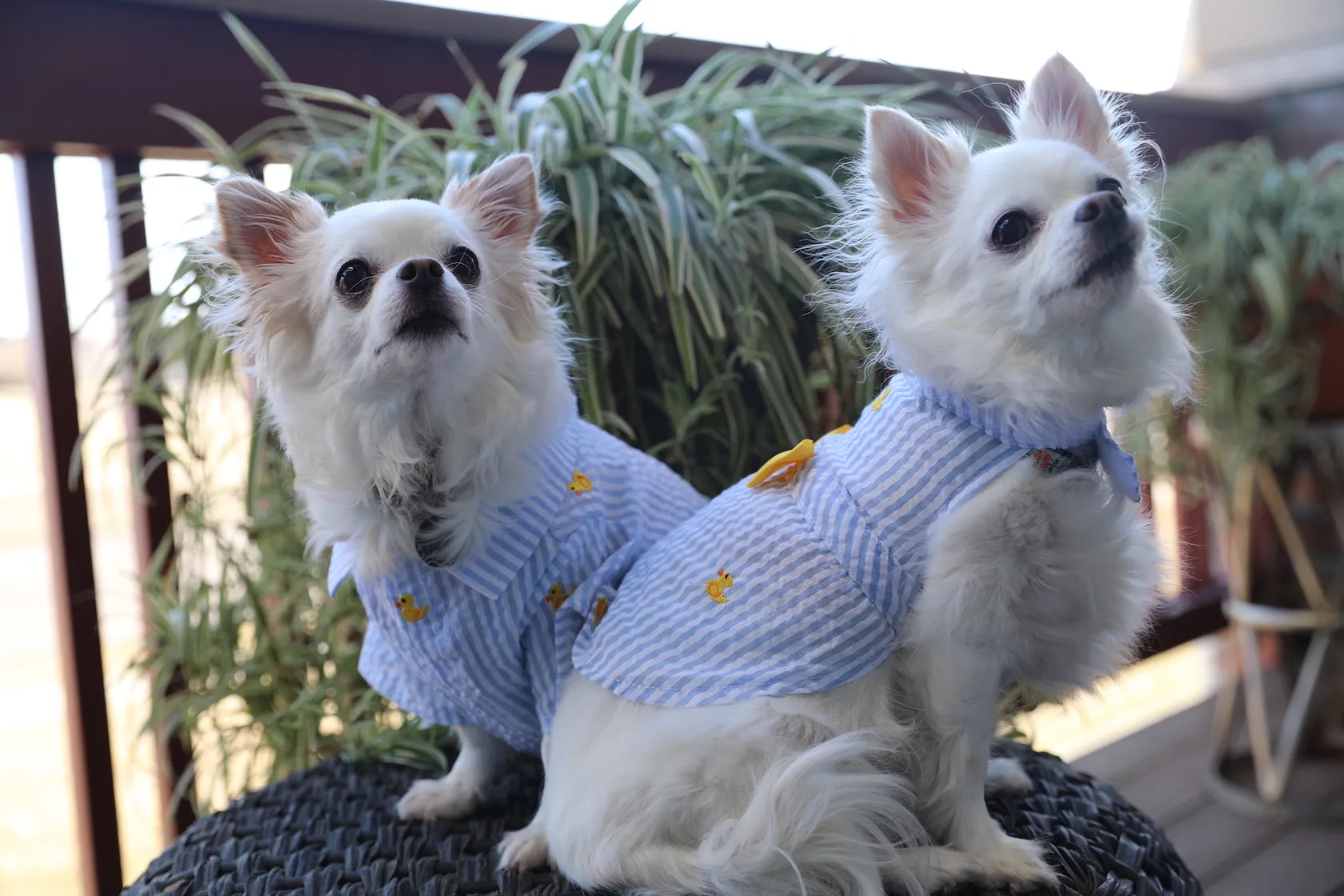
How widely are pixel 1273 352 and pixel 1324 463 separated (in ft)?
0.95

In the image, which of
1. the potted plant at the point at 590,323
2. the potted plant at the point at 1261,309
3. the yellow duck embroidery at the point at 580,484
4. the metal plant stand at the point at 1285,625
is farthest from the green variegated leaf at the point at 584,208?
the metal plant stand at the point at 1285,625

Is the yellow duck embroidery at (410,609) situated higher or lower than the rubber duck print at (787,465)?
lower

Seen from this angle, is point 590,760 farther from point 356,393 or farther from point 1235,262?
point 1235,262

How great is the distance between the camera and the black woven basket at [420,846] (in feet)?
2.55

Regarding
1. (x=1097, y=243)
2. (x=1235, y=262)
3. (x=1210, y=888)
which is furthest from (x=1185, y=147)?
(x=1097, y=243)

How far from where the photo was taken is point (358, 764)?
105 centimetres

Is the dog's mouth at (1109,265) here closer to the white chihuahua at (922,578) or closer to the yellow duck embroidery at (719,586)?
the white chihuahua at (922,578)

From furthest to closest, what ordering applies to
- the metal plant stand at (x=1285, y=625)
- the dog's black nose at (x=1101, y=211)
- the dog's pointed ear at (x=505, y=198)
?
the metal plant stand at (x=1285, y=625)
the dog's pointed ear at (x=505, y=198)
the dog's black nose at (x=1101, y=211)

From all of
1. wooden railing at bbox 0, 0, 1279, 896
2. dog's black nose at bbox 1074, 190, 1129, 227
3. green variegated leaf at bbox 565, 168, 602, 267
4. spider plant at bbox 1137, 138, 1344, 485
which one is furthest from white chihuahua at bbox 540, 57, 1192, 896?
spider plant at bbox 1137, 138, 1344, 485

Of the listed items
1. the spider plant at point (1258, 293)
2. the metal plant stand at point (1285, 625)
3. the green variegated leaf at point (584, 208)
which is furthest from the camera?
the metal plant stand at point (1285, 625)

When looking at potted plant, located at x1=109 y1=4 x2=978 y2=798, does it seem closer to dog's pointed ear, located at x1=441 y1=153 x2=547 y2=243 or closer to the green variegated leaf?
the green variegated leaf

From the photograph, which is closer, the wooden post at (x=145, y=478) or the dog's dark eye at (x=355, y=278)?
the dog's dark eye at (x=355, y=278)

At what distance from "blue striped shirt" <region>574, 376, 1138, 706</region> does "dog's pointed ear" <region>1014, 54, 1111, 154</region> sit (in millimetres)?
217

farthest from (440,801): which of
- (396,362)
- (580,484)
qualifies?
(396,362)
